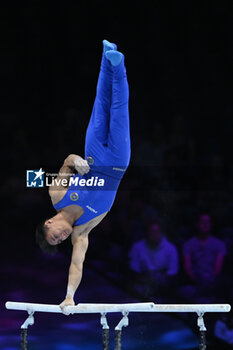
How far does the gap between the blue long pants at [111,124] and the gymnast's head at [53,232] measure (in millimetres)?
611

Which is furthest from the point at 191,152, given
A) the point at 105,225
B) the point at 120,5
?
the point at 120,5

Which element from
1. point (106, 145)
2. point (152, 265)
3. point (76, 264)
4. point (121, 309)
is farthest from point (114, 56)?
point (152, 265)

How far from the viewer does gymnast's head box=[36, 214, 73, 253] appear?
4781 millimetres

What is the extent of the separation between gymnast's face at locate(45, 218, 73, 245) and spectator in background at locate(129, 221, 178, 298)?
2.42 meters

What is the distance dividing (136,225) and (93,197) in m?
2.25

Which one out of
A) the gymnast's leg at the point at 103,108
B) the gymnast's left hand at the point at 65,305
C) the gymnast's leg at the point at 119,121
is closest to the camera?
the gymnast's left hand at the point at 65,305

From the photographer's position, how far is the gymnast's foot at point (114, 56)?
15.5ft

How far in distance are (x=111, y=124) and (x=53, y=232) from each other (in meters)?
1.05

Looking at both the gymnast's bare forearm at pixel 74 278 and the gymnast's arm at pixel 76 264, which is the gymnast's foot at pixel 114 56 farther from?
the gymnast's bare forearm at pixel 74 278

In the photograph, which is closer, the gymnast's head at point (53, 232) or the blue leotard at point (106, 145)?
the gymnast's head at point (53, 232)

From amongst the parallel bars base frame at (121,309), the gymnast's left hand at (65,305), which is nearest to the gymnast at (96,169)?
the gymnast's left hand at (65,305)

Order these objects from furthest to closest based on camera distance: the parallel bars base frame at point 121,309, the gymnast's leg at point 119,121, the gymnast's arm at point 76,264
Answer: the gymnast's leg at point 119,121
the gymnast's arm at point 76,264
the parallel bars base frame at point 121,309

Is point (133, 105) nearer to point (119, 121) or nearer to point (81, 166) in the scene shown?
point (119, 121)

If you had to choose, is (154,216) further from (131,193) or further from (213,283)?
(213,283)
